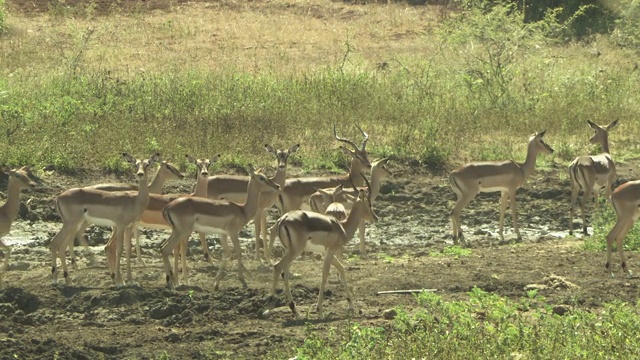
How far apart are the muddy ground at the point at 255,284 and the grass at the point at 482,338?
2.86ft

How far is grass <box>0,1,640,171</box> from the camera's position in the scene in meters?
18.3

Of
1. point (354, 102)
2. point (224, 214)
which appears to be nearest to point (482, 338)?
point (224, 214)

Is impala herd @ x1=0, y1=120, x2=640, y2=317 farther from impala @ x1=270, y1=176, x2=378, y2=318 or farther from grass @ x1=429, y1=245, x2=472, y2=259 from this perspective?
grass @ x1=429, y1=245, x2=472, y2=259

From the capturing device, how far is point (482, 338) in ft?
30.0

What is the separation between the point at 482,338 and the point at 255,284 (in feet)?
13.3

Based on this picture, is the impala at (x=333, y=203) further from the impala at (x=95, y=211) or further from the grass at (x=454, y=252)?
the impala at (x=95, y=211)

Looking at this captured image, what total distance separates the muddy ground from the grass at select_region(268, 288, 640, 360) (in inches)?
34.3

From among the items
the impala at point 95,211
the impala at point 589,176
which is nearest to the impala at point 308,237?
the impala at point 95,211

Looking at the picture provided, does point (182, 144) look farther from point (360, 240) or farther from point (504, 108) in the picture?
point (504, 108)

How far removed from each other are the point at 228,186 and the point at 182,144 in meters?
3.51

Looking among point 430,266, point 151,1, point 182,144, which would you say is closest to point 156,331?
point 430,266

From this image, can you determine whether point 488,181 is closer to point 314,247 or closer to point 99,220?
point 314,247

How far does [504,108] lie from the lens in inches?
845

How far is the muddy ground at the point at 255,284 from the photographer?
10109 mm
